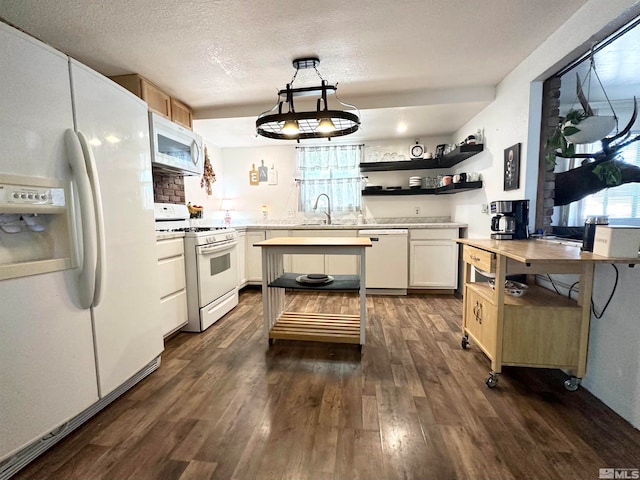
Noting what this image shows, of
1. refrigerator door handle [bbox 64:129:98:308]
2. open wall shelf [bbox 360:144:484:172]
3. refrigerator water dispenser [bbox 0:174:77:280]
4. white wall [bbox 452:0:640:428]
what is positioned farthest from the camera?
open wall shelf [bbox 360:144:484:172]

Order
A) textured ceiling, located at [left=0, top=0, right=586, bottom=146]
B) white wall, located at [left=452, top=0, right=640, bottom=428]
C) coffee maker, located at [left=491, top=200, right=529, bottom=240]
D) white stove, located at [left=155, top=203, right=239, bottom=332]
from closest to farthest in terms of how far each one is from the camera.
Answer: white wall, located at [left=452, top=0, right=640, bottom=428]
textured ceiling, located at [left=0, top=0, right=586, bottom=146]
coffee maker, located at [left=491, top=200, right=529, bottom=240]
white stove, located at [left=155, top=203, right=239, bottom=332]

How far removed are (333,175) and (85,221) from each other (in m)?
3.30

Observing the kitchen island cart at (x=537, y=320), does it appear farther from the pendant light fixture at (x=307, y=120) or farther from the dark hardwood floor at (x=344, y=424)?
the pendant light fixture at (x=307, y=120)

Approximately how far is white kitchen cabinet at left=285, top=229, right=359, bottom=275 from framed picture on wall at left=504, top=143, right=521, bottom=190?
1.74 metres

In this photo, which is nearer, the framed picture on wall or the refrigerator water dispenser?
the refrigerator water dispenser

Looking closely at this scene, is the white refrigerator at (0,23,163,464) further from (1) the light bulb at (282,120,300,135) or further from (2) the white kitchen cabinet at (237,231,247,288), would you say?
(2) the white kitchen cabinet at (237,231,247,288)

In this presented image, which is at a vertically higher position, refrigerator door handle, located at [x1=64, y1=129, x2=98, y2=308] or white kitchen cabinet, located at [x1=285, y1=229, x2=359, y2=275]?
refrigerator door handle, located at [x1=64, y1=129, x2=98, y2=308]

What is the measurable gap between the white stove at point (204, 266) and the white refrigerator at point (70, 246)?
765mm

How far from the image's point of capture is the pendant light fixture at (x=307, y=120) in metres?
1.84

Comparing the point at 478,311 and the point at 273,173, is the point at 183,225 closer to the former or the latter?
the point at 273,173

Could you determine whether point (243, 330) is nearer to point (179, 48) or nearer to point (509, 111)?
point (179, 48)

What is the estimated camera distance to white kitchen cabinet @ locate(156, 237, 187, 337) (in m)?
2.15

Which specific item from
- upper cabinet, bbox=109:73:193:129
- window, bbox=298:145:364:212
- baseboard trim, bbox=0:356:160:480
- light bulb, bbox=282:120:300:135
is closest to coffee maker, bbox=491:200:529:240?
light bulb, bbox=282:120:300:135

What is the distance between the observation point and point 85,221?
1249 mm
